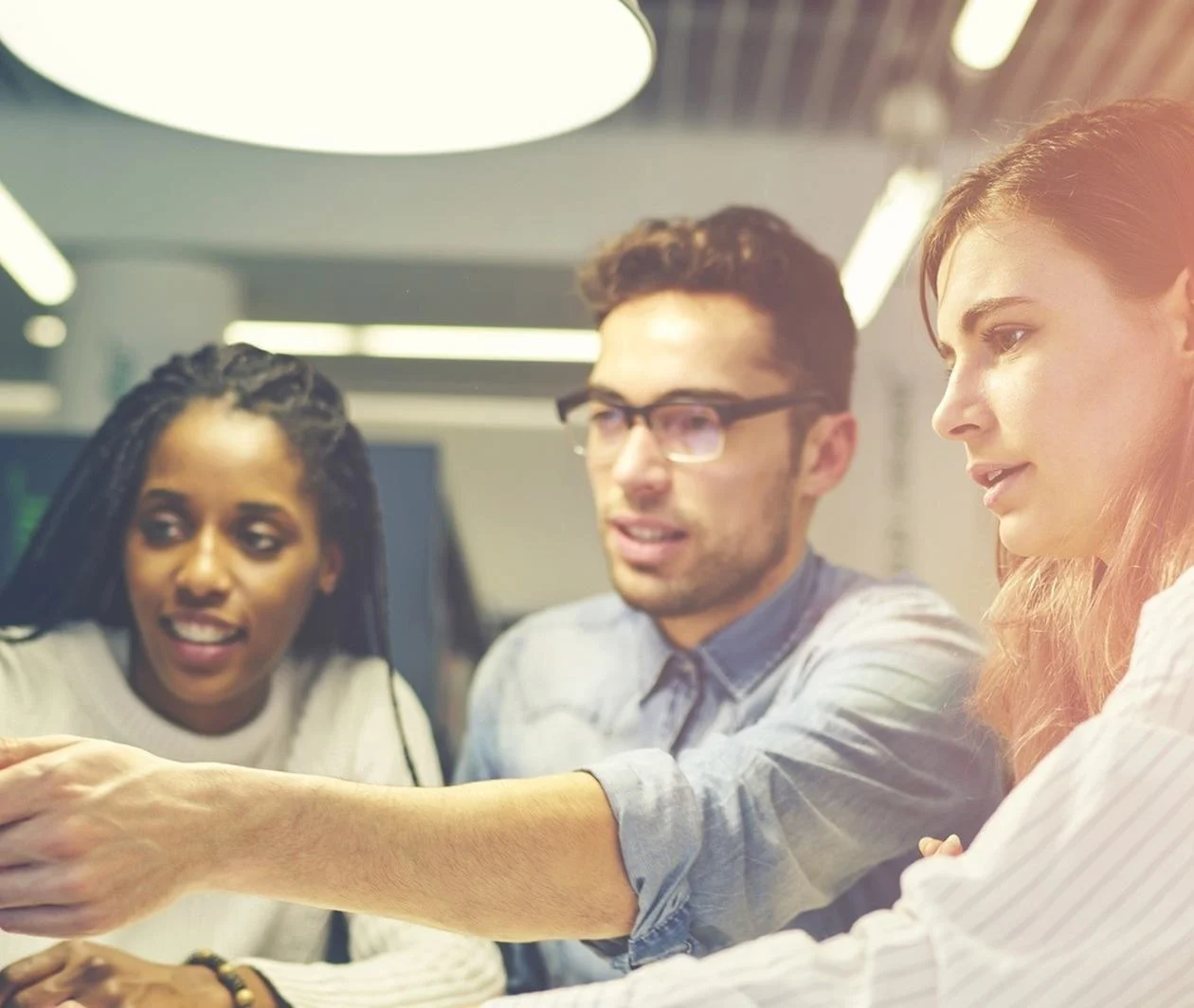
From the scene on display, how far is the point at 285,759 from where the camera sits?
4.63 feet

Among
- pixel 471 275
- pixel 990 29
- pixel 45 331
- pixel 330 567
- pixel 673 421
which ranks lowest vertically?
pixel 330 567

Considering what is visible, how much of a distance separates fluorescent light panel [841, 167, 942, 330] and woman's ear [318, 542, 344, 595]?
2.09ft

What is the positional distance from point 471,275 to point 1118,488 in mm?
758

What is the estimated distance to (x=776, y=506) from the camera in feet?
4.93

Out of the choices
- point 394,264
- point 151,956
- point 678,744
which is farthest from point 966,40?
point 151,956

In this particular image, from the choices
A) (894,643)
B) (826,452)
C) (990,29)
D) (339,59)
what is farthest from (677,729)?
(990,29)

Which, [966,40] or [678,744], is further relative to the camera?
[966,40]

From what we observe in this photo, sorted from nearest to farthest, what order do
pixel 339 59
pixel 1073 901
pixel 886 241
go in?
1. pixel 1073 901
2. pixel 339 59
3. pixel 886 241

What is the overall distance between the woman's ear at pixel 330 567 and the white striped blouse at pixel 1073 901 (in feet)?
2.04

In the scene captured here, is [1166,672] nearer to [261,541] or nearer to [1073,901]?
[1073,901]

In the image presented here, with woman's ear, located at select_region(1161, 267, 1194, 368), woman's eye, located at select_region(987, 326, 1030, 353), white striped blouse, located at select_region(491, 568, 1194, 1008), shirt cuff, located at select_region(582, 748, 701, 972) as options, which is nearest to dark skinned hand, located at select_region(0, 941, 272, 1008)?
shirt cuff, located at select_region(582, 748, 701, 972)

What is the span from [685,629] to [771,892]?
300mm

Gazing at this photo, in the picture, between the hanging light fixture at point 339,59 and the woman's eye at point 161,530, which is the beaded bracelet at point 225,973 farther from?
the hanging light fixture at point 339,59

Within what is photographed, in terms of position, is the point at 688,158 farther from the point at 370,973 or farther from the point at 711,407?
the point at 370,973
